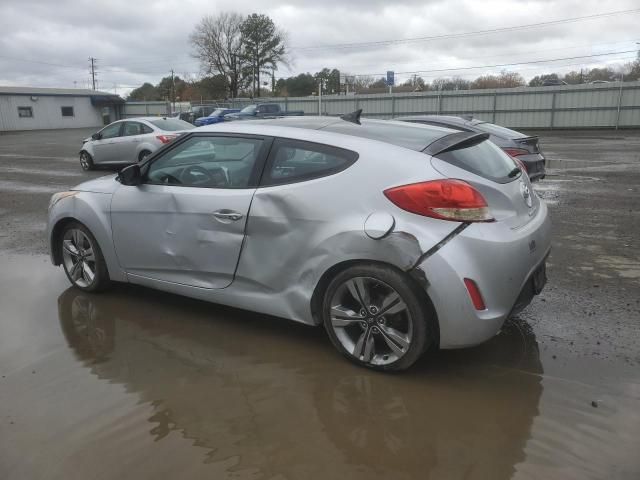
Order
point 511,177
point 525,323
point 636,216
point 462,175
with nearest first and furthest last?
1. point 462,175
2. point 511,177
3. point 525,323
4. point 636,216

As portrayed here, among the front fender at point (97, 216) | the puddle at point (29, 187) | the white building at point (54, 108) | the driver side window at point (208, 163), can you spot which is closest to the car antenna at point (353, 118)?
the driver side window at point (208, 163)

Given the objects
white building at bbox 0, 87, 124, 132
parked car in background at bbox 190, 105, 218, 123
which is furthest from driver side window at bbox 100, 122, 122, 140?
white building at bbox 0, 87, 124, 132

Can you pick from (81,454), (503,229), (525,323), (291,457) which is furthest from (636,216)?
(81,454)

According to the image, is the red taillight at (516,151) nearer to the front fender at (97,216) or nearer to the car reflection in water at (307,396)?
the car reflection in water at (307,396)

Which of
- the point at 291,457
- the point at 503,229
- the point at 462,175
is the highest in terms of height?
the point at 462,175

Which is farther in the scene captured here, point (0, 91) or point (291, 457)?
point (0, 91)

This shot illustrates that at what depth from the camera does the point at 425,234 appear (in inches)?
122

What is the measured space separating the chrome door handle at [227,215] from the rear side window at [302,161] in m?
0.28

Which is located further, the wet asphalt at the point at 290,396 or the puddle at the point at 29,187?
the puddle at the point at 29,187

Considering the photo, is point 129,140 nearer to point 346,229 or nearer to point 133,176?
point 133,176

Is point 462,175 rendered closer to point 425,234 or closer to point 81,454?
point 425,234

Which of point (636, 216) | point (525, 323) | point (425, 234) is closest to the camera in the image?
point (425, 234)

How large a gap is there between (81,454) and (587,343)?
10.5 feet

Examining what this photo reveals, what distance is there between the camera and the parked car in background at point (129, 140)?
14336 mm
